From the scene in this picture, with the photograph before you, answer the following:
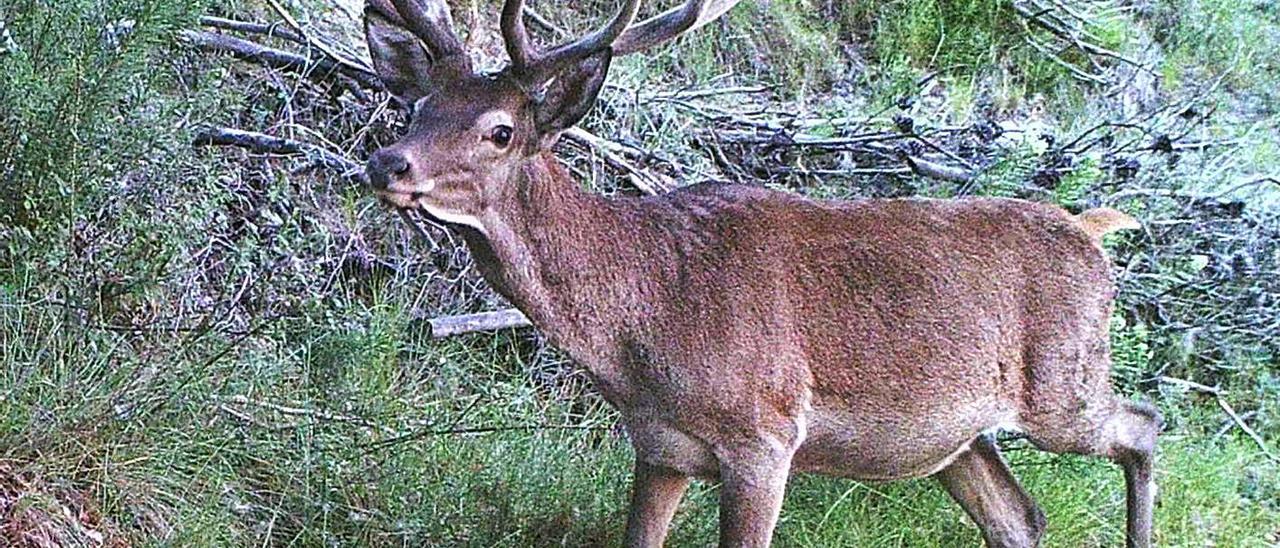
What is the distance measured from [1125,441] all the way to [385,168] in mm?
2926

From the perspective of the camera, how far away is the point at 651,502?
5.34 m

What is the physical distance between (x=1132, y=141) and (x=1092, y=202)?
0.38 meters

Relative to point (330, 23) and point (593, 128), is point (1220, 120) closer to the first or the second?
point (593, 128)

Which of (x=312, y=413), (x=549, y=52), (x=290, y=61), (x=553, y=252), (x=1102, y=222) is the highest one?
(x=549, y=52)

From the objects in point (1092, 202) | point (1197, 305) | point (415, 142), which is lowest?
point (1197, 305)

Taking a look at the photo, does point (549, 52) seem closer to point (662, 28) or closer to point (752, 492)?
point (662, 28)

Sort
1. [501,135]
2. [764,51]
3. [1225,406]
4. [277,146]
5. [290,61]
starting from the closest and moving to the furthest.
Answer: [501,135] → [277,146] → [290,61] → [1225,406] → [764,51]

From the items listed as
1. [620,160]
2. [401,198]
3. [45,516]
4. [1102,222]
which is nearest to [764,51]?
[620,160]

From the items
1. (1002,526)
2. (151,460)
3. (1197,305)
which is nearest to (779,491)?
(1002,526)

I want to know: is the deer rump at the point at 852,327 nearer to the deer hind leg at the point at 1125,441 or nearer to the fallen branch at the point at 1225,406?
the deer hind leg at the point at 1125,441

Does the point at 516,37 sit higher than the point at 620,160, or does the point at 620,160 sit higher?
the point at 516,37

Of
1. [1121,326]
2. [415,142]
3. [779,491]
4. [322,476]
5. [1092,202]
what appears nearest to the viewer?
[415,142]

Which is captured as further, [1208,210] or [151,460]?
[1208,210]

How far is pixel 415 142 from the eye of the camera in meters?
4.47
